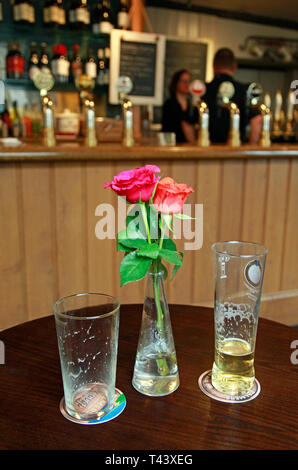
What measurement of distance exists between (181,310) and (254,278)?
455 millimetres

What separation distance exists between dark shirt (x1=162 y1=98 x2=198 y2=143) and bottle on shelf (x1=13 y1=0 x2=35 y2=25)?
1.36 m

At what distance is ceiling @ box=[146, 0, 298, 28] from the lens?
18.4 ft

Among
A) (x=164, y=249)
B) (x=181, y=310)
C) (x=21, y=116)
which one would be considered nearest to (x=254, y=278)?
(x=164, y=249)

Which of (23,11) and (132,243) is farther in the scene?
(23,11)

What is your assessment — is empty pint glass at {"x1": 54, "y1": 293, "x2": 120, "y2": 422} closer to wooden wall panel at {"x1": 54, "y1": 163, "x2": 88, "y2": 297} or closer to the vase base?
the vase base

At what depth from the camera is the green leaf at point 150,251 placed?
714mm

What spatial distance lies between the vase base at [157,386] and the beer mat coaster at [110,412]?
0.12 feet

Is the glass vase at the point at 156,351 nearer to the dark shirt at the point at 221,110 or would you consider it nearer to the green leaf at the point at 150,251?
the green leaf at the point at 150,251

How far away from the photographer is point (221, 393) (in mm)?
765

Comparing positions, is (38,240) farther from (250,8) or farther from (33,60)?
(250,8)

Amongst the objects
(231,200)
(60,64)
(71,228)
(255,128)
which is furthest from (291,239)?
(60,64)

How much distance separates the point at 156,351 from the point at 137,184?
30 centimetres

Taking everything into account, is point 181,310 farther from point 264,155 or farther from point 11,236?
point 264,155

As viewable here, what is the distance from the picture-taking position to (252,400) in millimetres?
748
